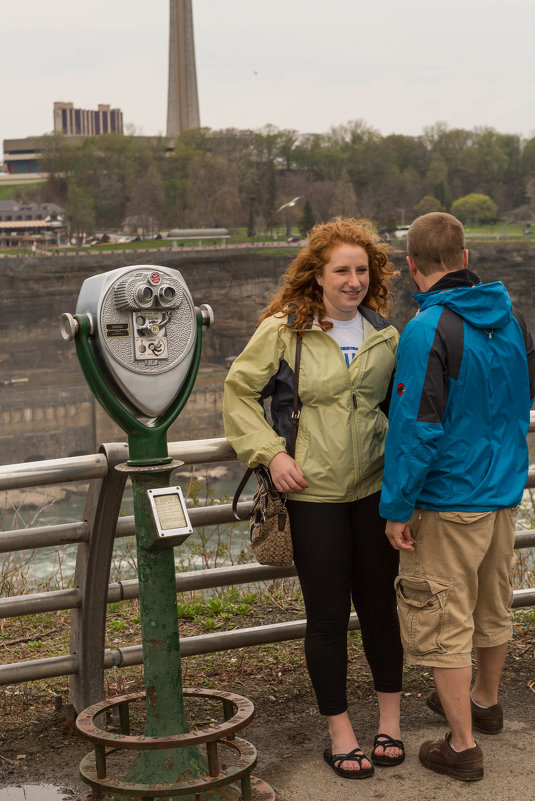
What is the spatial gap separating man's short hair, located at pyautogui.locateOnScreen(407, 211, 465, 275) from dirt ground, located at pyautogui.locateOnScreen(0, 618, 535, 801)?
1.23 m

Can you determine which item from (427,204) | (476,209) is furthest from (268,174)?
(476,209)

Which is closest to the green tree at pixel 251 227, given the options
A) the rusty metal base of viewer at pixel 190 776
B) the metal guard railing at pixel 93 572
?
the metal guard railing at pixel 93 572

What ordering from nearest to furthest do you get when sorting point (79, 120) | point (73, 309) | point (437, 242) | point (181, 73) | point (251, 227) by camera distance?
point (437, 242) → point (73, 309) → point (251, 227) → point (181, 73) → point (79, 120)

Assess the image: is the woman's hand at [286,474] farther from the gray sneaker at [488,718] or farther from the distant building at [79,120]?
the distant building at [79,120]

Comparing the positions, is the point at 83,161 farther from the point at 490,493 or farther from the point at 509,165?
the point at 490,493

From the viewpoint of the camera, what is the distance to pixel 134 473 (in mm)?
2068

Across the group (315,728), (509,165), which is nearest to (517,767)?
(315,728)

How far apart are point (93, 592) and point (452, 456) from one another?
1017 mm

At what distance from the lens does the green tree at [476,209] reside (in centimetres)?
9538

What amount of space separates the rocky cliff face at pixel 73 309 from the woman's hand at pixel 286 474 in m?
52.7

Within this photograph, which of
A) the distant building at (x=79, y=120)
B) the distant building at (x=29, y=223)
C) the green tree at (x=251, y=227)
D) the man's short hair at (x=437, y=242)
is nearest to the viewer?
the man's short hair at (x=437, y=242)

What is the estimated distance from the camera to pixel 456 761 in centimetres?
228

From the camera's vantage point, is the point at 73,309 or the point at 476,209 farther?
the point at 476,209

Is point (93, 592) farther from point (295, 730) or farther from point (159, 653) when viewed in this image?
point (295, 730)
